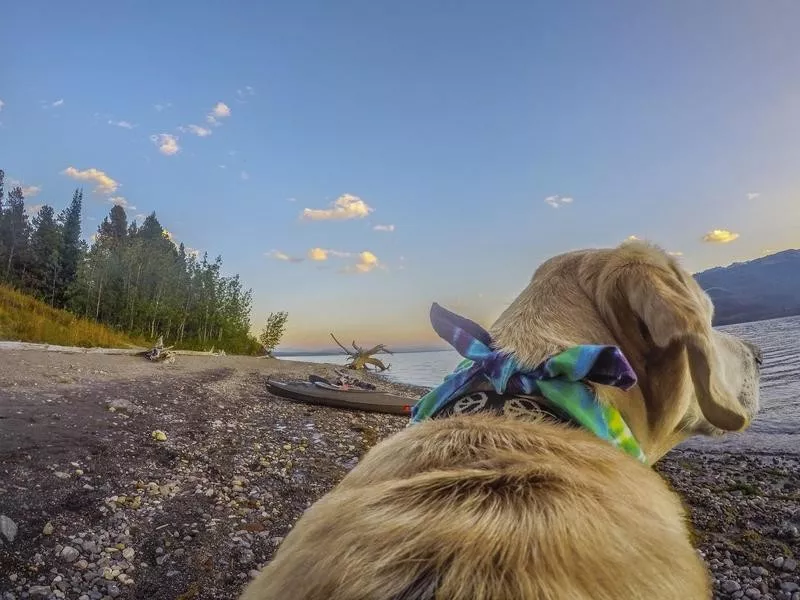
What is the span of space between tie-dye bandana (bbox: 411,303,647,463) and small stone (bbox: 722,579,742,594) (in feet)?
11.8

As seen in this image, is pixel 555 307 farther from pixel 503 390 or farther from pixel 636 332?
pixel 503 390

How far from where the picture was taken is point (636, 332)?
2.65 meters

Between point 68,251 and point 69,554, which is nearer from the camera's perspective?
point 69,554

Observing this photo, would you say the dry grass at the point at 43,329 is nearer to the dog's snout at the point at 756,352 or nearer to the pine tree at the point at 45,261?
the dog's snout at the point at 756,352

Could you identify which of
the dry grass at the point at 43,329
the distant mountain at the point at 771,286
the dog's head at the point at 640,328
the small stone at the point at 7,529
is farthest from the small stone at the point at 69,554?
the distant mountain at the point at 771,286

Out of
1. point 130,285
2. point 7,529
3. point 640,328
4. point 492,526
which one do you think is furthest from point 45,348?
point 130,285

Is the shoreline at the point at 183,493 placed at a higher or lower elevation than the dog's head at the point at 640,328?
lower

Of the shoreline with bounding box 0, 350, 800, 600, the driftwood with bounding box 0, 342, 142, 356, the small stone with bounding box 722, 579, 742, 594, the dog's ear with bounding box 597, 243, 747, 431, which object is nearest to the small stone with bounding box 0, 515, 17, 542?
the shoreline with bounding box 0, 350, 800, 600

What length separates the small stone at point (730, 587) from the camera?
4578 mm

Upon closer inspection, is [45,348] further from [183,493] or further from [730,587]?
[730,587]

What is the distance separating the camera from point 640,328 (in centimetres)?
263

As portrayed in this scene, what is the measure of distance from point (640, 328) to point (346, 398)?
11228 mm

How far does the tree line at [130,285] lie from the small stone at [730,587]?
4311 cm

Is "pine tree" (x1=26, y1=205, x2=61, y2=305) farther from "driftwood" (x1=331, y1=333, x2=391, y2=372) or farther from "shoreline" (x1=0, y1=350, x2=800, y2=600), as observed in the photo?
"shoreline" (x1=0, y1=350, x2=800, y2=600)
